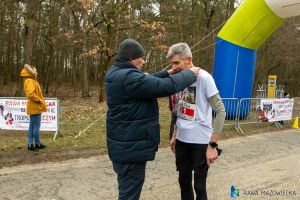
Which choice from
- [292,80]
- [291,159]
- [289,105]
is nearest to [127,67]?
[291,159]

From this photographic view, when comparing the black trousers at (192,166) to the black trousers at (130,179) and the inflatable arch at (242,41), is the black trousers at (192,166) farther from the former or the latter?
the inflatable arch at (242,41)

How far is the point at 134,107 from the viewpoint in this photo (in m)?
2.98

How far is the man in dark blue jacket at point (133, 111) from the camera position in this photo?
290cm

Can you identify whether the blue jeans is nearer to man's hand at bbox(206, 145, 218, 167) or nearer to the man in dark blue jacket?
the man in dark blue jacket

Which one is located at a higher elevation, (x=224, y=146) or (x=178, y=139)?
(x=178, y=139)

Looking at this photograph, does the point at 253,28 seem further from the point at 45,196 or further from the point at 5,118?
the point at 45,196

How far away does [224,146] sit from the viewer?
8484 mm

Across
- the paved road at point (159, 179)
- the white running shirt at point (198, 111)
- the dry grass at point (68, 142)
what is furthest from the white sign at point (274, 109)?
the white running shirt at point (198, 111)

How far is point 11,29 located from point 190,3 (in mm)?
12810

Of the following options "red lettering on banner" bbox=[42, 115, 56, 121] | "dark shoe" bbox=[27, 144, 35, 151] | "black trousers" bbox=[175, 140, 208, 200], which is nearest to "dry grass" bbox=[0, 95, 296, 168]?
"dark shoe" bbox=[27, 144, 35, 151]

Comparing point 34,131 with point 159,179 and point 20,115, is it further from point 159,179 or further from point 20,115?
point 159,179

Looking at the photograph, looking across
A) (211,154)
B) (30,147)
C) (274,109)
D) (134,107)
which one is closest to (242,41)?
(274,109)

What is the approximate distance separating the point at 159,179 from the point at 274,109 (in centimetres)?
734

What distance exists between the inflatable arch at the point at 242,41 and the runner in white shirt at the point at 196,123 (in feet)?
26.3
